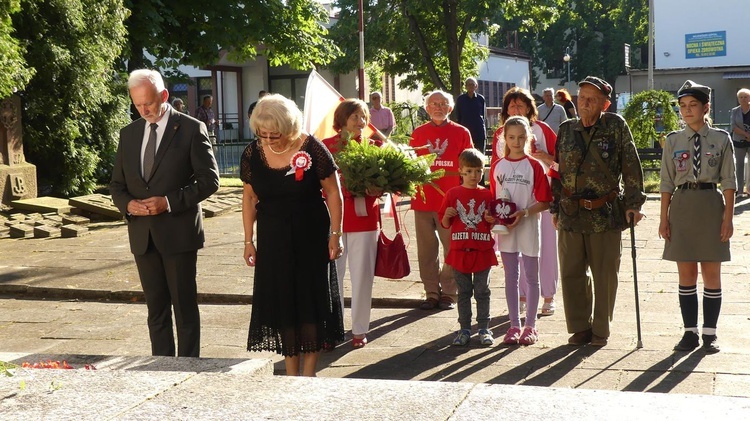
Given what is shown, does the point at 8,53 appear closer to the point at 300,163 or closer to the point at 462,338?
the point at 462,338

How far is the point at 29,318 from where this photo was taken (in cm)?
904

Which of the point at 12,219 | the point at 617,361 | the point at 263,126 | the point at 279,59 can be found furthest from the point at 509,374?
the point at 279,59

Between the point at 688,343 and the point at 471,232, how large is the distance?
1607mm

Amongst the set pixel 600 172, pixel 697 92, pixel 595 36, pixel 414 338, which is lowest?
pixel 414 338

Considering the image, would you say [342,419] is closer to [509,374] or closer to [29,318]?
[509,374]

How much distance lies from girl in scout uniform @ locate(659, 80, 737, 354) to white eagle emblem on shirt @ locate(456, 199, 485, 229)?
1.23 metres

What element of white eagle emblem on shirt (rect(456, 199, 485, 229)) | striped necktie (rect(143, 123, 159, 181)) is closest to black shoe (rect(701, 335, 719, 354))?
white eagle emblem on shirt (rect(456, 199, 485, 229))

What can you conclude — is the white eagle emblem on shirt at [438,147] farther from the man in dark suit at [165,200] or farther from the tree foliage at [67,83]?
the tree foliage at [67,83]

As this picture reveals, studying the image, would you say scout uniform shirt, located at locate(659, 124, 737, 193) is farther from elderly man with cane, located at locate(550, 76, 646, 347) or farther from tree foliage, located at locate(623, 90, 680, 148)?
tree foliage, located at locate(623, 90, 680, 148)

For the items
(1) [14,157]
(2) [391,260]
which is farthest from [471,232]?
(1) [14,157]

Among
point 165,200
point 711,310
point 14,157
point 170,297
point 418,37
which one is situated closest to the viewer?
point 165,200

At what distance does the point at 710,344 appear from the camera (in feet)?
23.3

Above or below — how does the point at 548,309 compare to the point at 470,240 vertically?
below

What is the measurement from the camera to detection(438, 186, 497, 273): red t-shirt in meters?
7.56
